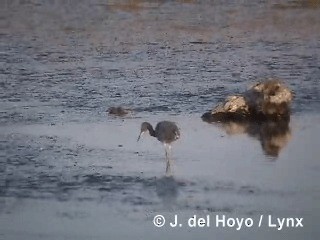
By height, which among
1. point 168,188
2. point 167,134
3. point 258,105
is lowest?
point 168,188

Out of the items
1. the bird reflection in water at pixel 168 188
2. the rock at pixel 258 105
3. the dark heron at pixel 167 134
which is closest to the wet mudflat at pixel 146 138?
the bird reflection in water at pixel 168 188

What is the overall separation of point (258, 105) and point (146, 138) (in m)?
1.59

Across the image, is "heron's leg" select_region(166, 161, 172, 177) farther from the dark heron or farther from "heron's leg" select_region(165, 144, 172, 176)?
the dark heron

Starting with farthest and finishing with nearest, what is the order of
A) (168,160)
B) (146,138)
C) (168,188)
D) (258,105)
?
(258,105) → (146,138) → (168,160) → (168,188)

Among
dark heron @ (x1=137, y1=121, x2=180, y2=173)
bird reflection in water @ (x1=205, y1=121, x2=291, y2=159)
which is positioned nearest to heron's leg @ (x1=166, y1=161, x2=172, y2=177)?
dark heron @ (x1=137, y1=121, x2=180, y2=173)

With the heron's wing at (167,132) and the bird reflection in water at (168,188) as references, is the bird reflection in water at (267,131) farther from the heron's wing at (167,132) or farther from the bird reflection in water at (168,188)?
the bird reflection in water at (168,188)

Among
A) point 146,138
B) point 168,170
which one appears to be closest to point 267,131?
point 146,138

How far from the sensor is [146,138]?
12.1 metres

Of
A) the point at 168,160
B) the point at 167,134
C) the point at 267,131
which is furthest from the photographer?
the point at 267,131

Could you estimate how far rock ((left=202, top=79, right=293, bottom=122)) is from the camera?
1284cm

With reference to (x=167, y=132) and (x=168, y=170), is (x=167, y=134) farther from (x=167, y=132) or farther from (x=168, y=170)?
(x=168, y=170)

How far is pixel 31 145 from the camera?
469 inches

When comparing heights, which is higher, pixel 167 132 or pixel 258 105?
pixel 258 105

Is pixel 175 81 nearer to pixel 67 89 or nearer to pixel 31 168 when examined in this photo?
pixel 67 89
